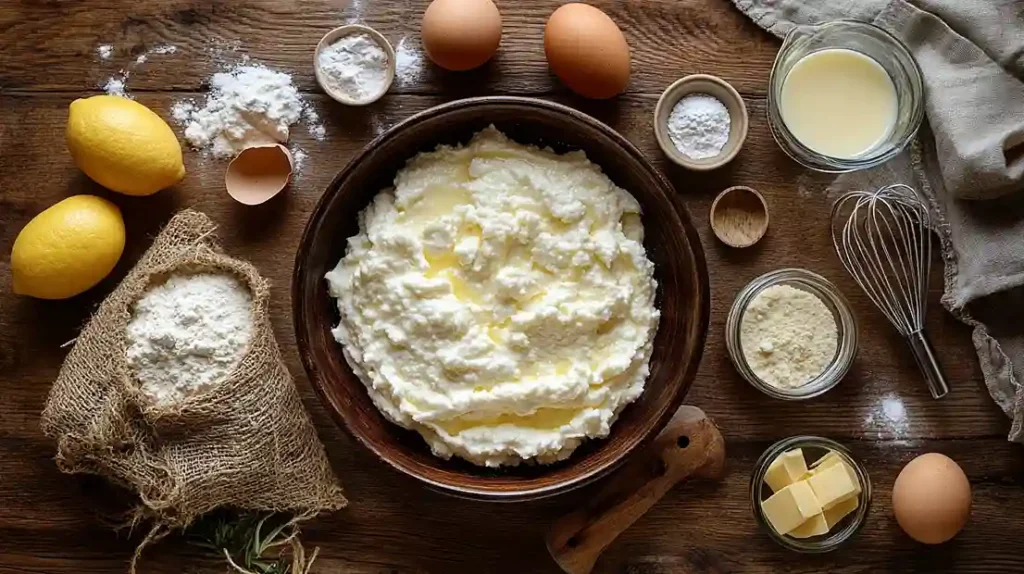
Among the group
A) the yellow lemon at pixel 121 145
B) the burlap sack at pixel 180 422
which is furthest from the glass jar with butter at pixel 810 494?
the yellow lemon at pixel 121 145

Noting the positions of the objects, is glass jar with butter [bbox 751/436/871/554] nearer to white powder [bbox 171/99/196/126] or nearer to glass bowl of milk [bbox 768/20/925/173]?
glass bowl of milk [bbox 768/20/925/173]

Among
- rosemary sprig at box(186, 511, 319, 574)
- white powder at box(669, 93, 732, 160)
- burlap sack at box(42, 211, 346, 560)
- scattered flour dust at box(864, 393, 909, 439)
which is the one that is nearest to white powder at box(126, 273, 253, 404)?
burlap sack at box(42, 211, 346, 560)

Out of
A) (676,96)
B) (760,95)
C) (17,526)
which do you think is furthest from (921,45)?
(17,526)

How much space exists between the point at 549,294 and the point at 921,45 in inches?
38.1

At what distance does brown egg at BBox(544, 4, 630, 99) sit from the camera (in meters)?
1.83

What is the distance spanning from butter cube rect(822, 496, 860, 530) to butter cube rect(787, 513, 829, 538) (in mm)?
17

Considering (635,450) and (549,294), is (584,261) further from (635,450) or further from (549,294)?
(635,450)

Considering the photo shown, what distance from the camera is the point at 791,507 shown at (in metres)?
1.90

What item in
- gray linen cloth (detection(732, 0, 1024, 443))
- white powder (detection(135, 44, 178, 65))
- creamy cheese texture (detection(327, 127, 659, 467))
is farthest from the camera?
white powder (detection(135, 44, 178, 65))

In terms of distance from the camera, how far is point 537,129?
1.88 metres

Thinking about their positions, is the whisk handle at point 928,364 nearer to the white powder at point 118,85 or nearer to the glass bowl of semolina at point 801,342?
the glass bowl of semolina at point 801,342

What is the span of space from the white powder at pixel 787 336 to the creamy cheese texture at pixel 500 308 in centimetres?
25

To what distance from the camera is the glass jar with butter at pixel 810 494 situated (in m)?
1.90

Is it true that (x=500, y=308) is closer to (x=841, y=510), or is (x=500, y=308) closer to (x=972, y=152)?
(x=841, y=510)
